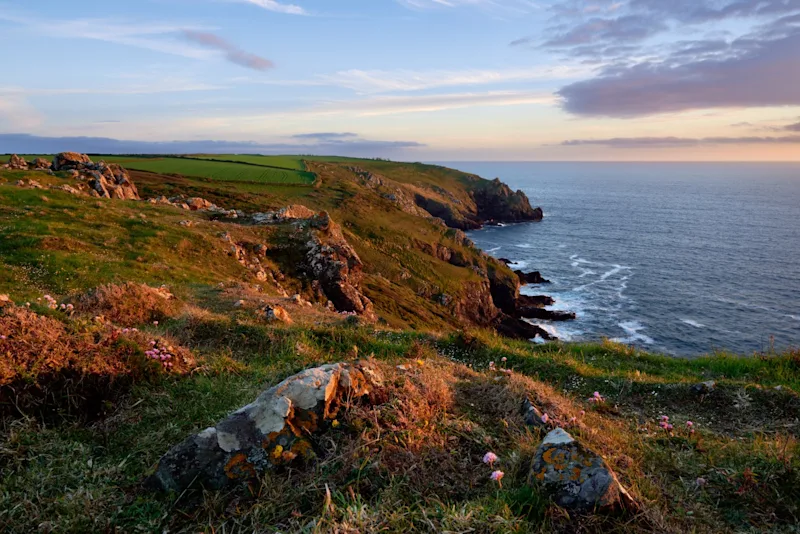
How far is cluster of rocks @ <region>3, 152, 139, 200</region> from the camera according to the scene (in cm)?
4378

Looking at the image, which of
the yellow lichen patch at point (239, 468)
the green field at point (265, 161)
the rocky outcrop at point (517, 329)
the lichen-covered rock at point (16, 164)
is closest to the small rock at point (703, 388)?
the yellow lichen patch at point (239, 468)

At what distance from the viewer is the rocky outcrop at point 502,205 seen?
150250 mm

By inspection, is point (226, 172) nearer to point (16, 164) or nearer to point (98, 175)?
point (16, 164)

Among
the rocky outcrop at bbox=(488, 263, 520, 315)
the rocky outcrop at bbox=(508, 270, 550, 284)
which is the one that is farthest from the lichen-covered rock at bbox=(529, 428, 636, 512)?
the rocky outcrop at bbox=(508, 270, 550, 284)

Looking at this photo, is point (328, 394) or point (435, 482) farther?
point (328, 394)

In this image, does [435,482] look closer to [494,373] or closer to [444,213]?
[494,373]

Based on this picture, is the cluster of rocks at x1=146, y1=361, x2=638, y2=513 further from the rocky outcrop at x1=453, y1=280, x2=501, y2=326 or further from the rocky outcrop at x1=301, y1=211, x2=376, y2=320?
the rocky outcrop at x1=453, y1=280, x2=501, y2=326

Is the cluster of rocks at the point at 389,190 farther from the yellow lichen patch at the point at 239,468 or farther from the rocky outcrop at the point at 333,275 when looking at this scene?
the yellow lichen patch at the point at 239,468

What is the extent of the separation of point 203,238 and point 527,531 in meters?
30.9

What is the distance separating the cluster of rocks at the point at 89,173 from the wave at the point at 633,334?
5751 centimetres

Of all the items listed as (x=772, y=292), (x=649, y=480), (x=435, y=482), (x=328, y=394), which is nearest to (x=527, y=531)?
(x=435, y=482)

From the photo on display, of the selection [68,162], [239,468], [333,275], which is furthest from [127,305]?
[68,162]

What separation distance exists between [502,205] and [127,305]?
15178 cm

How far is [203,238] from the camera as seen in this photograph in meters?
30.7
